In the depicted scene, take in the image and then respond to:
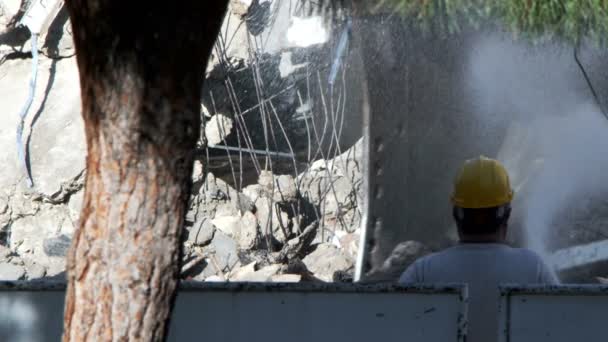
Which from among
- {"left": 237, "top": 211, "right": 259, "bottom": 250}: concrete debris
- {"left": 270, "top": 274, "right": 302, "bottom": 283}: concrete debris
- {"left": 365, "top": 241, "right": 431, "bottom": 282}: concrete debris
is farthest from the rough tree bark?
{"left": 237, "top": 211, "right": 259, "bottom": 250}: concrete debris

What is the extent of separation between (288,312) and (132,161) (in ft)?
3.48

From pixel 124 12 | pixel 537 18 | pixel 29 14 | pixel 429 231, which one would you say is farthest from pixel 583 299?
pixel 29 14

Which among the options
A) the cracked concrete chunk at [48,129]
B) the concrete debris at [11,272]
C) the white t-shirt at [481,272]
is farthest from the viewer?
the cracked concrete chunk at [48,129]

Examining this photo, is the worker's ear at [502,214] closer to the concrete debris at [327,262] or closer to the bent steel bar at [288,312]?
the bent steel bar at [288,312]

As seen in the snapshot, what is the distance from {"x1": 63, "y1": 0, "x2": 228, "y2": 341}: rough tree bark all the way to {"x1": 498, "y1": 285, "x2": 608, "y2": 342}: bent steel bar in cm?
110

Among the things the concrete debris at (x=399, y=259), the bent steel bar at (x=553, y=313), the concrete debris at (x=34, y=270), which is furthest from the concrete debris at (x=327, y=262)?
the bent steel bar at (x=553, y=313)

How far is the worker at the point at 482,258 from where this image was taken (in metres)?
2.76

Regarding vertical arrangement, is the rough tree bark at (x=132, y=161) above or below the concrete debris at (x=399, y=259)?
above

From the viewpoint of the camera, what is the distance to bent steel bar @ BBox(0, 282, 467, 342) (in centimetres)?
258

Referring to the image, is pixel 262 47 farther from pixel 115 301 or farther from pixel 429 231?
pixel 115 301

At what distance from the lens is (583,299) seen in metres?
2.53

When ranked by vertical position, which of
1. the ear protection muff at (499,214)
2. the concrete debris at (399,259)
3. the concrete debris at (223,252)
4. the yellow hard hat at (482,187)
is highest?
the yellow hard hat at (482,187)

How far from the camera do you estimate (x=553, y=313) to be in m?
2.54

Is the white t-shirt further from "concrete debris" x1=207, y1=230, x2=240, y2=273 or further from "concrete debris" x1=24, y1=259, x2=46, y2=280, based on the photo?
"concrete debris" x1=24, y1=259, x2=46, y2=280
